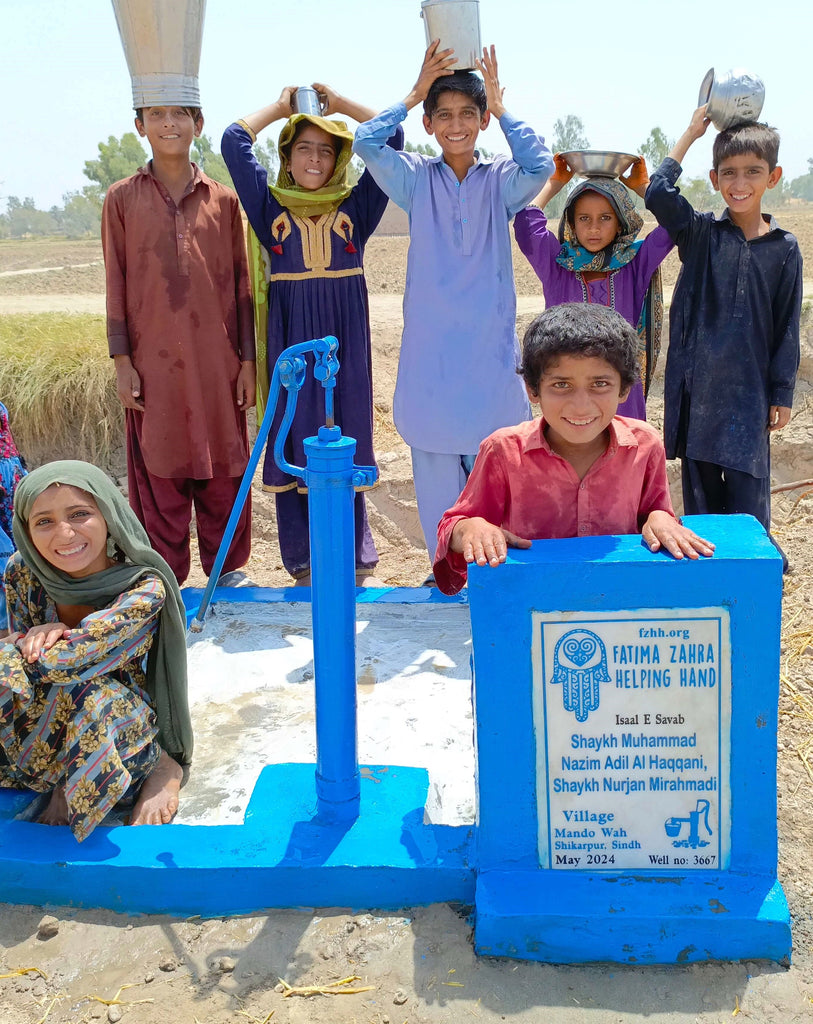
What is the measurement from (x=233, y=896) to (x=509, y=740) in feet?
2.63

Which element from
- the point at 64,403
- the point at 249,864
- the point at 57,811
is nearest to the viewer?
the point at 249,864

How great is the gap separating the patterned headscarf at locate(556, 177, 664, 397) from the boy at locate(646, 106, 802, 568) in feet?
0.32

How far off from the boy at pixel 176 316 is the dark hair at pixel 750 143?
6.28 feet

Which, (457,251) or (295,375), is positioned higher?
(457,251)

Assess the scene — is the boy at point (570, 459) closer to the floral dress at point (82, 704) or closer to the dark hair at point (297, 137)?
the floral dress at point (82, 704)

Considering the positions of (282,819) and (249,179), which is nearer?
(282,819)

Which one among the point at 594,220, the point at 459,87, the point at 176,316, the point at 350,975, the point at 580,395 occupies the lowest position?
the point at 350,975

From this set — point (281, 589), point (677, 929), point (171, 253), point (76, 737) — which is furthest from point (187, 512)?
point (677, 929)

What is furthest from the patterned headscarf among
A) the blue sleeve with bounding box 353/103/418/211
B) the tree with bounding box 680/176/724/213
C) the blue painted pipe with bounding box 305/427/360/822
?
the tree with bounding box 680/176/724/213

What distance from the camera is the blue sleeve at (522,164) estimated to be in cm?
347

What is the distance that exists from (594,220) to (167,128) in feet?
5.47

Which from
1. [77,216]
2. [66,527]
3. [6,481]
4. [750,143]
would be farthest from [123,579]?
[77,216]

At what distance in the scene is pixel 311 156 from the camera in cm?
375

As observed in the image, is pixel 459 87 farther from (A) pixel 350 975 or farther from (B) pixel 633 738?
(A) pixel 350 975
